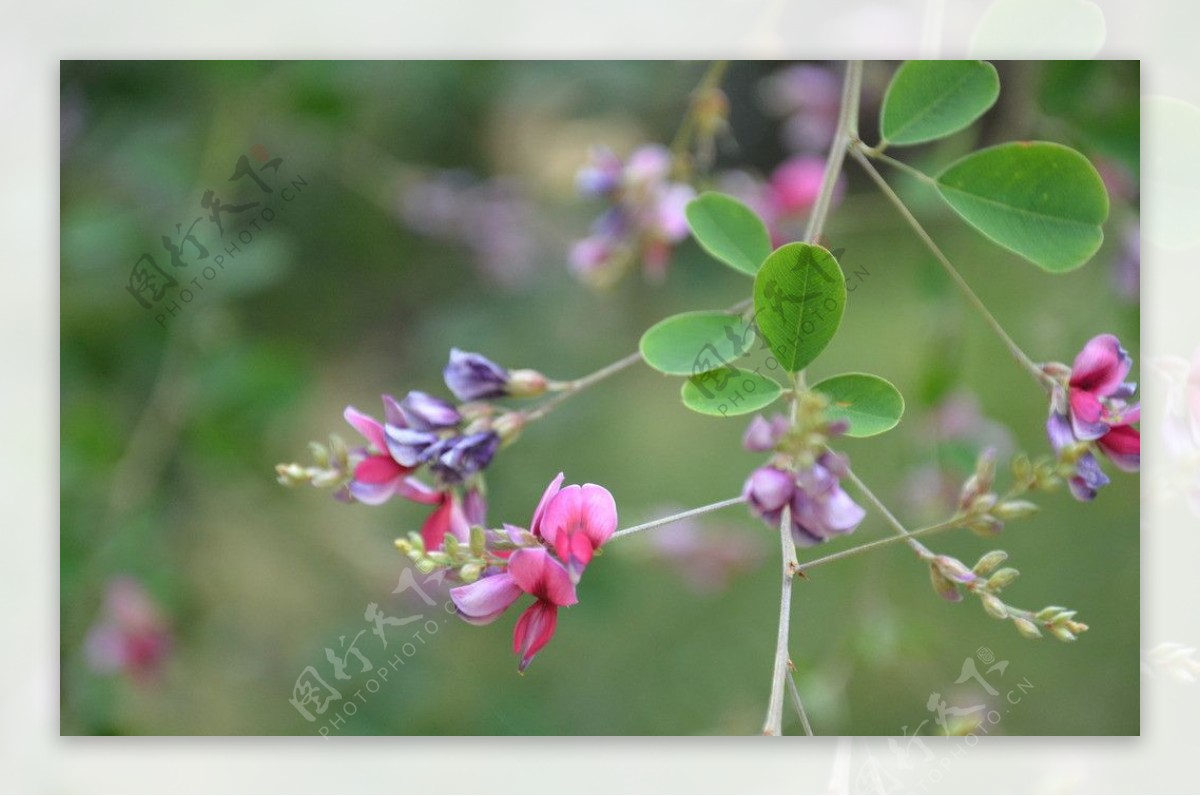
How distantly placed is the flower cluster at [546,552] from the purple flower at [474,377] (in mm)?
122

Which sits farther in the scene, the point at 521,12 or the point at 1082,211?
the point at 521,12

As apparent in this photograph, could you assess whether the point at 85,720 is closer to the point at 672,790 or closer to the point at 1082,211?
the point at 672,790

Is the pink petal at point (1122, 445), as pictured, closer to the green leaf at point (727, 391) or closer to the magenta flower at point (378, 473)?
the green leaf at point (727, 391)

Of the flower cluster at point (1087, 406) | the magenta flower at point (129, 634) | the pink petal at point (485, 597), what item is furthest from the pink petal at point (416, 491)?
the magenta flower at point (129, 634)

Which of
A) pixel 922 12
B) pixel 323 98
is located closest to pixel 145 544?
pixel 323 98

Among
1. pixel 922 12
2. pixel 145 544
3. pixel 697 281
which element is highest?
pixel 922 12

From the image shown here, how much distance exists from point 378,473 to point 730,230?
0.42 m

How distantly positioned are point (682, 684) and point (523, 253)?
0.87 meters

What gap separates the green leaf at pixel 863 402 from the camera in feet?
3.05

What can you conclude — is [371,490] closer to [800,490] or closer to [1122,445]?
[800,490]

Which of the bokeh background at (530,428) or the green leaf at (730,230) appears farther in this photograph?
the bokeh background at (530,428)

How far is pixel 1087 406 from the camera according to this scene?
934 millimetres

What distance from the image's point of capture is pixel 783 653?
91 centimetres

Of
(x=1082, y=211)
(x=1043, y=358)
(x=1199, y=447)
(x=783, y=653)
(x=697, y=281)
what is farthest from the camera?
(x=697, y=281)
